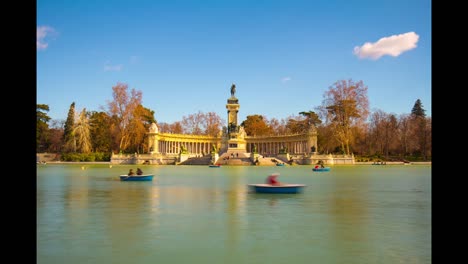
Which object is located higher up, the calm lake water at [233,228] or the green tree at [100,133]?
the green tree at [100,133]

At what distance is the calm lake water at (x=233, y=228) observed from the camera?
1119cm

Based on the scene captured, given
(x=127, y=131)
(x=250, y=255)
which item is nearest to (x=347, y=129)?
(x=127, y=131)

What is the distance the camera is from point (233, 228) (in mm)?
14562

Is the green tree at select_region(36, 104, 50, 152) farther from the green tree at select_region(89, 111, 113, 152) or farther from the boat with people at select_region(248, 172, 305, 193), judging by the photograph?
the boat with people at select_region(248, 172, 305, 193)

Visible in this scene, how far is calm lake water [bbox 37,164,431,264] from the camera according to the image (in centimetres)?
1119

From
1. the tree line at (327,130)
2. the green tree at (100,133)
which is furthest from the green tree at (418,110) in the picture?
the green tree at (100,133)

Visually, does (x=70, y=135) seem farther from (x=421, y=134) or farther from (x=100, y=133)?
(x=421, y=134)

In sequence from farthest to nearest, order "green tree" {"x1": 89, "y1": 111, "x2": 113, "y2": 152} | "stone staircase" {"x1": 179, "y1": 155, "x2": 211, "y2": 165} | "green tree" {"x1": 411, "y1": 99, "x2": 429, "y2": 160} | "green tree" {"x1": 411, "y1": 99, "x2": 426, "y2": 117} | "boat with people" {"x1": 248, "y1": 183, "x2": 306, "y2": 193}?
"green tree" {"x1": 411, "y1": 99, "x2": 426, "y2": 117} < "green tree" {"x1": 89, "y1": 111, "x2": 113, "y2": 152} < "green tree" {"x1": 411, "y1": 99, "x2": 429, "y2": 160} < "stone staircase" {"x1": 179, "y1": 155, "x2": 211, "y2": 165} < "boat with people" {"x1": 248, "y1": 183, "x2": 306, "y2": 193}

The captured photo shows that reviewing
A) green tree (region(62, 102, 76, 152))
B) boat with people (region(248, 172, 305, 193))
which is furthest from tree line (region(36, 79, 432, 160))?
boat with people (region(248, 172, 305, 193))

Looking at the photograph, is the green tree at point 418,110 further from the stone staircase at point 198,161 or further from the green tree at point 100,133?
the green tree at point 100,133

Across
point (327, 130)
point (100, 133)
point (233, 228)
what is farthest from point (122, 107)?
point (233, 228)
